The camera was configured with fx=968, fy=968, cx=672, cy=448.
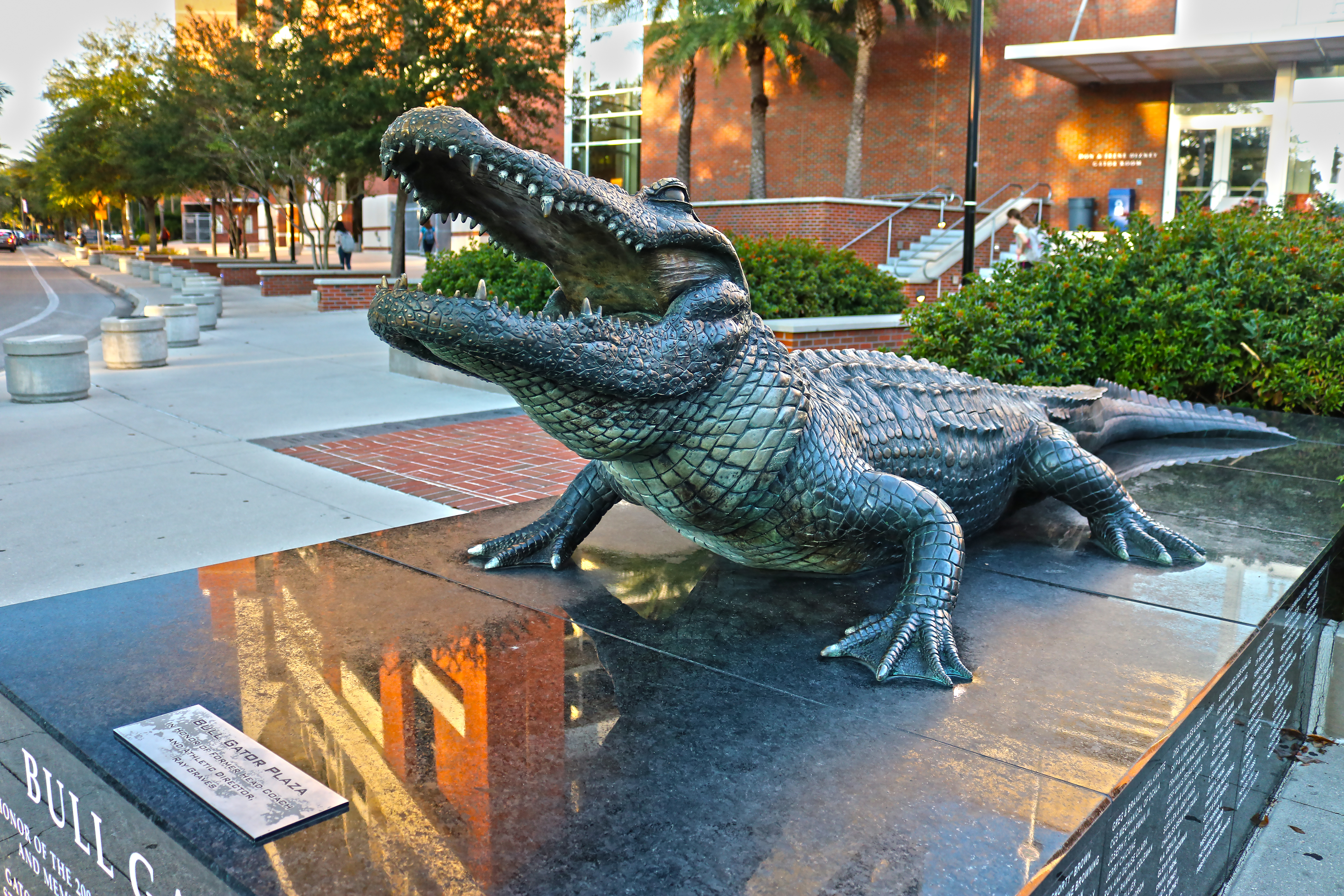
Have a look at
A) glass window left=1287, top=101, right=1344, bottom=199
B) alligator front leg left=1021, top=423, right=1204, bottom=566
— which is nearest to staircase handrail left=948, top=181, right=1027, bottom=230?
glass window left=1287, top=101, right=1344, bottom=199

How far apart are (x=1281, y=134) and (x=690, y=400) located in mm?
24315

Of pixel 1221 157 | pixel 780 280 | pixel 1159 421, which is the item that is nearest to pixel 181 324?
pixel 780 280

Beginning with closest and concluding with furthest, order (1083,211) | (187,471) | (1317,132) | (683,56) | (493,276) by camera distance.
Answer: (187,471) → (493,276) → (1317,132) → (1083,211) → (683,56)

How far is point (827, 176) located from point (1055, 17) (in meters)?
7.62

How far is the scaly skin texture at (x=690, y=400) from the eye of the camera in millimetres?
2174

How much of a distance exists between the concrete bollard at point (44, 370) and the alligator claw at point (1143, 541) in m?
10.5

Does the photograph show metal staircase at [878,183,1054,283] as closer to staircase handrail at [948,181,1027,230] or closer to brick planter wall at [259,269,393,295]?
staircase handrail at [948,181,1027,230]

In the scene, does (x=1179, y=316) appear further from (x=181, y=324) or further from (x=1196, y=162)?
(x=1196, y=162)

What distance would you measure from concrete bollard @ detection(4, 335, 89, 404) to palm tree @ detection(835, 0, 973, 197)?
69.8ft

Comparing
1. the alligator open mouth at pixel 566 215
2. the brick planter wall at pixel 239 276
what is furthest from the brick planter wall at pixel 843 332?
the brick planter wall at pixel 239 276

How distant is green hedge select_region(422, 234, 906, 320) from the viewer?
1150cm

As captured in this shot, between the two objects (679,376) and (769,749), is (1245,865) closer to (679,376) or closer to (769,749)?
(769,749)

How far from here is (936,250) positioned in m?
23.3

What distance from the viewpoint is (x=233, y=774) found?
1941 millimetres
